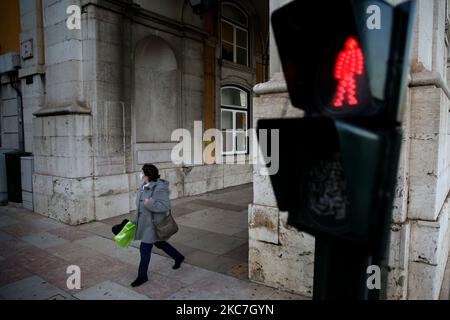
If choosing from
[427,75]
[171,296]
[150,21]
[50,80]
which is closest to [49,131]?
[50,80]

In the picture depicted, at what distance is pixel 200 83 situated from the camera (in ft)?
33.9

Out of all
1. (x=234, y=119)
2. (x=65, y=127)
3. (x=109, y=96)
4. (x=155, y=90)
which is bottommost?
(x=65, y=127)

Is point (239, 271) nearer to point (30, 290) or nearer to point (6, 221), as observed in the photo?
point (30, 290)

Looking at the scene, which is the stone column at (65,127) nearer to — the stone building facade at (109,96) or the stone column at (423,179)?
the stone building facade at (109,96)

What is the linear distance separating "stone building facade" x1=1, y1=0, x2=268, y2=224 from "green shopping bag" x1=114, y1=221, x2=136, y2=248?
10.8 feet

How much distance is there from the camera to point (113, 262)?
5113 mm

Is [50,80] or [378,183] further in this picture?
[50,80]

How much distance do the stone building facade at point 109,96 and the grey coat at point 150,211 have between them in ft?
11.2

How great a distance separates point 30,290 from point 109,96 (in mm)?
4539

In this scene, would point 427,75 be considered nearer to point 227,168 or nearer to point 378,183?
point 378,183

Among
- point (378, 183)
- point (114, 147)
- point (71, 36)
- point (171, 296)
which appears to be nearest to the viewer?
point (378, 183)

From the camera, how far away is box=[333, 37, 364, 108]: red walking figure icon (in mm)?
1673

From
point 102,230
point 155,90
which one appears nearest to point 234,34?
point 155,90

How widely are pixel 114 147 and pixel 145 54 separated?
9.07ft
